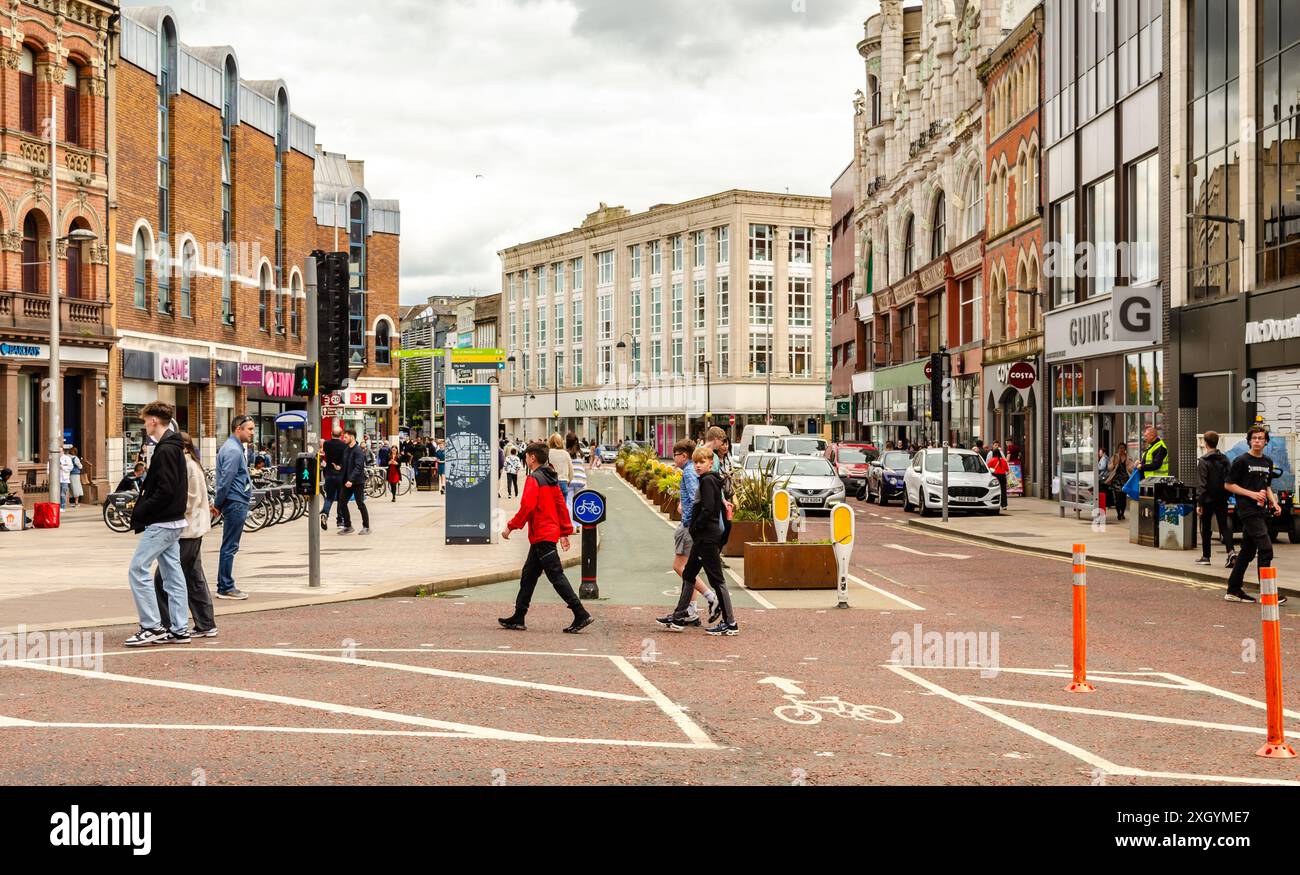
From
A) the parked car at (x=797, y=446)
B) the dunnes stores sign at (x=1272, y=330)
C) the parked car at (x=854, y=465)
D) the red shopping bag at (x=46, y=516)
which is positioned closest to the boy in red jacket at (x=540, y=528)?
the dunnes stores sign at (x=1272, y=330)

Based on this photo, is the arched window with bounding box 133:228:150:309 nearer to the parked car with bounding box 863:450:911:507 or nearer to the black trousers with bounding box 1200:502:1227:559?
the parked car with bounding box 863:450:911:507

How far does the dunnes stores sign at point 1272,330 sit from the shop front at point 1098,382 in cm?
286

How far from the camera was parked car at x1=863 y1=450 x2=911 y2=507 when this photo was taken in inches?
1559

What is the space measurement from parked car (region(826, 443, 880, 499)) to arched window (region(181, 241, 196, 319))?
20901mm

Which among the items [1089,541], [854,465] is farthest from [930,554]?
[854,465]

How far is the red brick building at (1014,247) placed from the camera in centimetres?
4250

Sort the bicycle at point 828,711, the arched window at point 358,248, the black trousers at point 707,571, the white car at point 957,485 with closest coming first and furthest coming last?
the bicycle at point 828,711, the black trousers at point 707,571, the white car at point 957,485, the arched window at point 358,248

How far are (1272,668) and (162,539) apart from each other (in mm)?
8469

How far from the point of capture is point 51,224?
112 ft

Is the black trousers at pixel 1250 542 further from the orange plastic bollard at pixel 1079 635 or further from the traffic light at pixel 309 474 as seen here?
the traffic light at pixel 309 474

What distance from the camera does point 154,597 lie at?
38.7 feet

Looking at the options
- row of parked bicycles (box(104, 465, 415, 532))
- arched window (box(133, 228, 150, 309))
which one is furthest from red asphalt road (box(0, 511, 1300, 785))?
arched window (box(133, 228, 150, 309))
